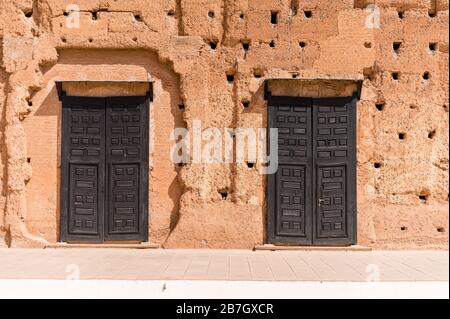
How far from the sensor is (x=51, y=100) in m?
9.25

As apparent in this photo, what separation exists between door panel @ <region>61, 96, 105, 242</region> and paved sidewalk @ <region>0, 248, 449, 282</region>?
0.48 m

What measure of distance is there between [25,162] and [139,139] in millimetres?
1997

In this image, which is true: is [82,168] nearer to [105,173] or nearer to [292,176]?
[105,173]

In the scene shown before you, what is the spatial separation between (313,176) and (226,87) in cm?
215

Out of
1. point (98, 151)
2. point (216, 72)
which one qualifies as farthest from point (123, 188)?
point (216, 72)

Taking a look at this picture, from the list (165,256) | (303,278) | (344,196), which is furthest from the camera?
(344,196)

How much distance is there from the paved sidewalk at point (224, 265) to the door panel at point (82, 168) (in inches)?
18.8

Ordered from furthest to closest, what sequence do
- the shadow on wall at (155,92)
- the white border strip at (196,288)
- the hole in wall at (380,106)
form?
the hole in wall at (380,106)
the shadow on wall at (155,92)
the white border strip at (196,288)

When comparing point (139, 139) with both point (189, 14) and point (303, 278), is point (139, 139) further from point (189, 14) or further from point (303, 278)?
point (303, 278)

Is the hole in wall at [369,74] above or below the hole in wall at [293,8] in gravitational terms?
below

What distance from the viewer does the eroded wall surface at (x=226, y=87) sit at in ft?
29.8

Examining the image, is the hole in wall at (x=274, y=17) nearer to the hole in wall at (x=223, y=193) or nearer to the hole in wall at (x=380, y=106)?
the hole in wall at (x=380, y=106)
